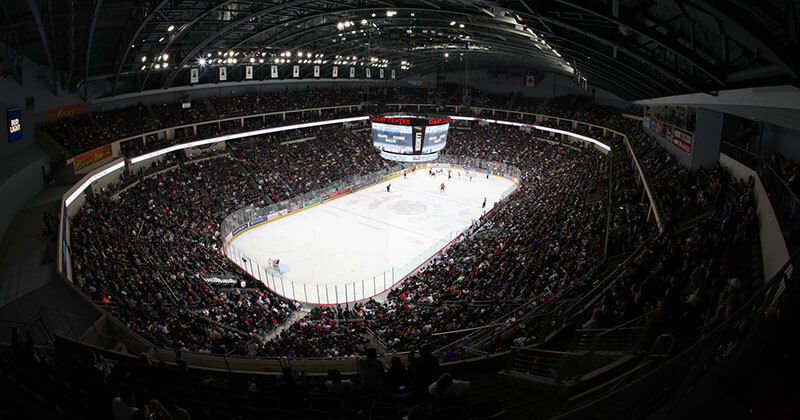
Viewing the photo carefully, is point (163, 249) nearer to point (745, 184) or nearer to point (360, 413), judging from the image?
point (360, 413)

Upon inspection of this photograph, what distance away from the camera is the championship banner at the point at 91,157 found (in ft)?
78.3

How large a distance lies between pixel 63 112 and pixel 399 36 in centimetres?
2465

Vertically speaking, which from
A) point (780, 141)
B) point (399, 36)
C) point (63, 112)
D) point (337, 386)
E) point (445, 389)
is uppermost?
point (399, 36)

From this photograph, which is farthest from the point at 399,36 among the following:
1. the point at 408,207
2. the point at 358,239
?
the point at 358,239

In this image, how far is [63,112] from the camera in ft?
89.6

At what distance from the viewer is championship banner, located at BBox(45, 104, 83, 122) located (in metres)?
26.0

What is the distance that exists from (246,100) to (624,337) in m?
44.9

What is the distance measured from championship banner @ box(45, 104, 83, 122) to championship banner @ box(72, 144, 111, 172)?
2922 millimetres

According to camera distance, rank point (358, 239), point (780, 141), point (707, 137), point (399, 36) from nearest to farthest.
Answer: point (780, 141) < point (707, 137) < point (358, 239) < point (399, 36)

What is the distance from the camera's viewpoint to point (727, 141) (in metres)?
16.4

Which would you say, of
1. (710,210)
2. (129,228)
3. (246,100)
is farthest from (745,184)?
(246,100)

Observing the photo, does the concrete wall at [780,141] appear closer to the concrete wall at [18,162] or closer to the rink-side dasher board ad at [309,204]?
the concrete wall at [18,162]

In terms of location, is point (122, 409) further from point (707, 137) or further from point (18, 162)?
point (18, 162)

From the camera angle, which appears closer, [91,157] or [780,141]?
[780,141]
